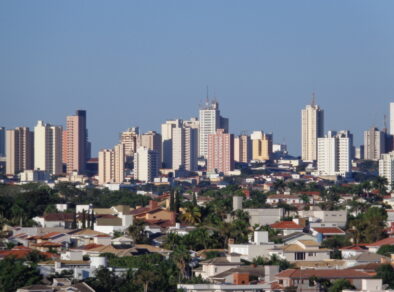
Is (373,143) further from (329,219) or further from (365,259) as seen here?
(365,259)

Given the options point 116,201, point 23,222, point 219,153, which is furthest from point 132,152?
point 23,222

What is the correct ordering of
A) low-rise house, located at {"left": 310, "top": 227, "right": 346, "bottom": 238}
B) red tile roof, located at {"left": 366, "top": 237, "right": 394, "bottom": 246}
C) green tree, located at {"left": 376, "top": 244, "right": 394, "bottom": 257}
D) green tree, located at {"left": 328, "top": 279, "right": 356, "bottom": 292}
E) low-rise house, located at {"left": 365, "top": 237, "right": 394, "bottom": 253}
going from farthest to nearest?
low-rise house, located at {"left": 310, "top": 227, "right": 346, "bottom": 238} → red tile roof, located at {"left": 366, "top": 237, "right": 394, "bottom": 246} → low-rise house, located at {"left": 365, "top": 237, "right": 394, "bottom": 253} → green tree, located at {"left": 376, "top": 244, "right": 394, "bottom": 257} → green tree, located at {"left": 328, "top": 279, "right": 356, "bottom": 292}

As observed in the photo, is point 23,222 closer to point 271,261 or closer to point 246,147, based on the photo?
point 271,261

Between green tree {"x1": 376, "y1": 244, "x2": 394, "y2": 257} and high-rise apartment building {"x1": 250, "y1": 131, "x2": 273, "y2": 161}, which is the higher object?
high-rise apartment building {"x1": 250, "y1": 131, "x2": 273, "y2": 161}

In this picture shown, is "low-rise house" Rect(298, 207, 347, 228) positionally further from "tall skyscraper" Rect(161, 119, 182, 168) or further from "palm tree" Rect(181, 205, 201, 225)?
"tall skyscraper" Rect(161, 119, 182, 168)

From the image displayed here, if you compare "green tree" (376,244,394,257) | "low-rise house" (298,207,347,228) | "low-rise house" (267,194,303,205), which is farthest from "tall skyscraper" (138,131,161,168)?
"green tree" (376,244,394,257)

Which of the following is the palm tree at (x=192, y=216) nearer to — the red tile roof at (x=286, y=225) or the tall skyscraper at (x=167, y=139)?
the red tile roof at (x=286, y=225)
